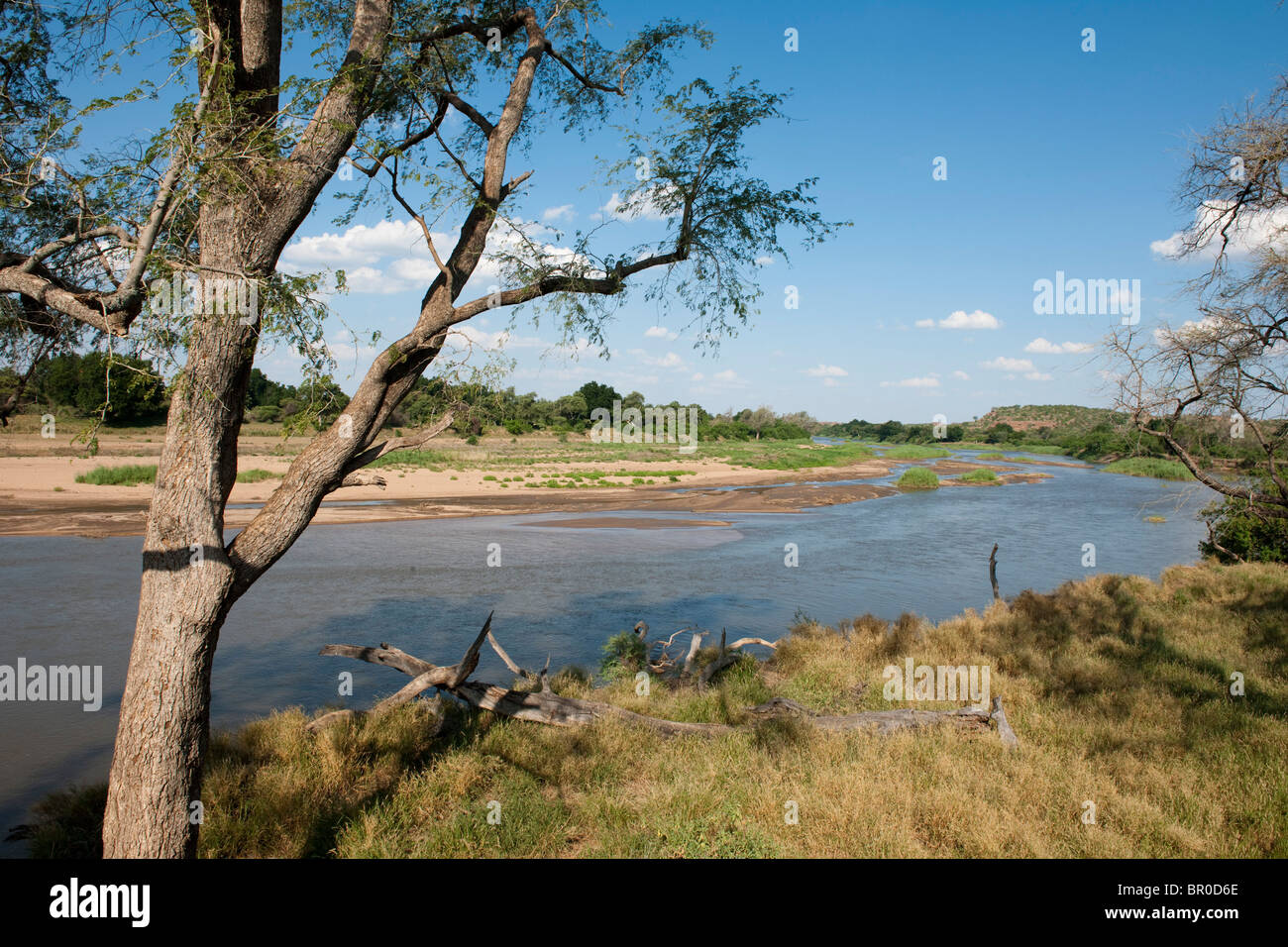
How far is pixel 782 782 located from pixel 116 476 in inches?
1334

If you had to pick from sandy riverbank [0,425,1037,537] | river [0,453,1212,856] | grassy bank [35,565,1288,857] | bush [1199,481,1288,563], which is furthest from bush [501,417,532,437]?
bush [1199,481,1288,563]

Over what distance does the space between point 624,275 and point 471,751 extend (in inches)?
197

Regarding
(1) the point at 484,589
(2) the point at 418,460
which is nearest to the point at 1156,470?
(2) the point at 418,460

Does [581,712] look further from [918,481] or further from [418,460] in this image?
[918,481]

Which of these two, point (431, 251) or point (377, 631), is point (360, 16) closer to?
point (431, 251)

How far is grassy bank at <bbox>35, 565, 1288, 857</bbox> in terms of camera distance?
5.53 meters

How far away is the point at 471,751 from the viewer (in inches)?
282

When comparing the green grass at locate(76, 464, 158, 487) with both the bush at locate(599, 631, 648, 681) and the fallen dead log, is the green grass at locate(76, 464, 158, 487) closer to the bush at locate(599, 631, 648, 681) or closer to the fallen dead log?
the bush at locate(599, 631, 648, 681)

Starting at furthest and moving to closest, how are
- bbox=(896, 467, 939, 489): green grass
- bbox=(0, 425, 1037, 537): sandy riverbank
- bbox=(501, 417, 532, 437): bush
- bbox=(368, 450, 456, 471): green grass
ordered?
bbox=(896, 467, 939, 489): green grass → bbox=(368, 450, 456, 471): green grass → bbox=(0, 425, 1037, 537): sandy riverbank → bbox=(501, 417, 532, 437): bush

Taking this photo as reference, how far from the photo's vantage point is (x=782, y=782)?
654cm

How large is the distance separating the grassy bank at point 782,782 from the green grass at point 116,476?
93.5ft

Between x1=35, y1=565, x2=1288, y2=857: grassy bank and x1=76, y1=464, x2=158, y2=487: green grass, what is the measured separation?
2849 centimetres
